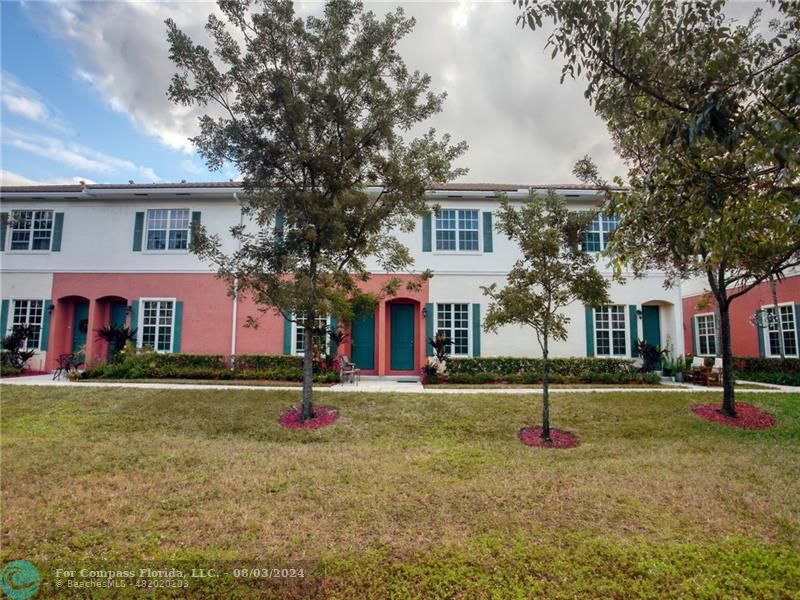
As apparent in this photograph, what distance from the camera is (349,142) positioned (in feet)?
26.7

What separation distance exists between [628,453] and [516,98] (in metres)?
8.79

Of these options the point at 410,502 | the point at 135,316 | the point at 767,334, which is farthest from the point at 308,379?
the point at 767,334

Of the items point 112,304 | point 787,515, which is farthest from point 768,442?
point 112,304

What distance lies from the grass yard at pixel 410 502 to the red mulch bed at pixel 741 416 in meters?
0.35

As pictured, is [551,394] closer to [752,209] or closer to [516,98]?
[752,209]

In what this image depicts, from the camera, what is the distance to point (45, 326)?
14.5 m

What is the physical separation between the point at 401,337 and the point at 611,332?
296 inches

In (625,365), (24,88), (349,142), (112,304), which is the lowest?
(625,365)

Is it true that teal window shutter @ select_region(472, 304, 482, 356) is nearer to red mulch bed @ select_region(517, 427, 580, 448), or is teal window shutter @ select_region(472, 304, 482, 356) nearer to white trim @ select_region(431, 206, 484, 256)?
white trim @ select_region(431, 206, 484, 256)

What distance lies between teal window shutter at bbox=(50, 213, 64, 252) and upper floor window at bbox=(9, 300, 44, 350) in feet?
6.71

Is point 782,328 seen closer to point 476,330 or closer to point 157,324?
point 476,330

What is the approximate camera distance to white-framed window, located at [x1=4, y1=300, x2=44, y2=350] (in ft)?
47.5

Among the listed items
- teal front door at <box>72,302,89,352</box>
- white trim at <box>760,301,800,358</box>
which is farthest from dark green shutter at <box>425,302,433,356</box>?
teal front door at <box>72,302,89,352</box>

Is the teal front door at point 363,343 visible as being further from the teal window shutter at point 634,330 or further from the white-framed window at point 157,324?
the teal window shutter at point 634,330
